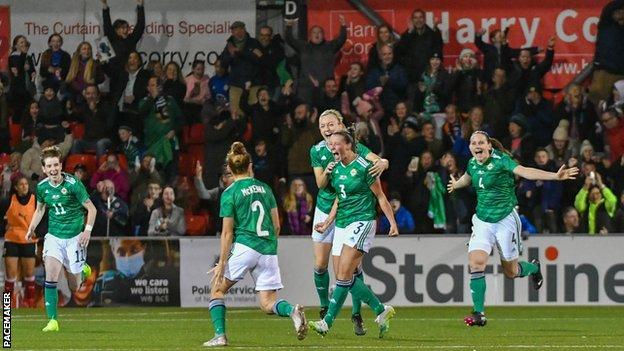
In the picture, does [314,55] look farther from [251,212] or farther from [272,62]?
[251,212]

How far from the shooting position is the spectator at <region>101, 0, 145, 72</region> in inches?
1054

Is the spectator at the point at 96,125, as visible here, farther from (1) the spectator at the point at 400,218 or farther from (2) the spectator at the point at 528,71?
(2) the spectator at the point at 528,71

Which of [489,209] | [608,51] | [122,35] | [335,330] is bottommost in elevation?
[335,330]

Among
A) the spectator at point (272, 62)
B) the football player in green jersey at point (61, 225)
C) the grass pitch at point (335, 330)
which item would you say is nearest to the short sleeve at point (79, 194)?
the football player in green jersey at point (61, 225)

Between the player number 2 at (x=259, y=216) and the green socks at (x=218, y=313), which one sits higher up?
the player number 2 at (x=259, y=216)

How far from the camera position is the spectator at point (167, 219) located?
24.2 metres

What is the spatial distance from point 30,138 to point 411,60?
6.70 metres

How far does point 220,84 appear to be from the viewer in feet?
86.7

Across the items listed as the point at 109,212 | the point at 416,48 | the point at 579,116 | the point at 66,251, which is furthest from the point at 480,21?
the point at 66,251

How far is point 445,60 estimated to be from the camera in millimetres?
27328

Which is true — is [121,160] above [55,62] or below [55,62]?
below

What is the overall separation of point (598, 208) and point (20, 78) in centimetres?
1033

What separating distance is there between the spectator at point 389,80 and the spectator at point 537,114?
6.61ft

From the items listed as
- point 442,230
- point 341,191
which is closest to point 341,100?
point 442,230
